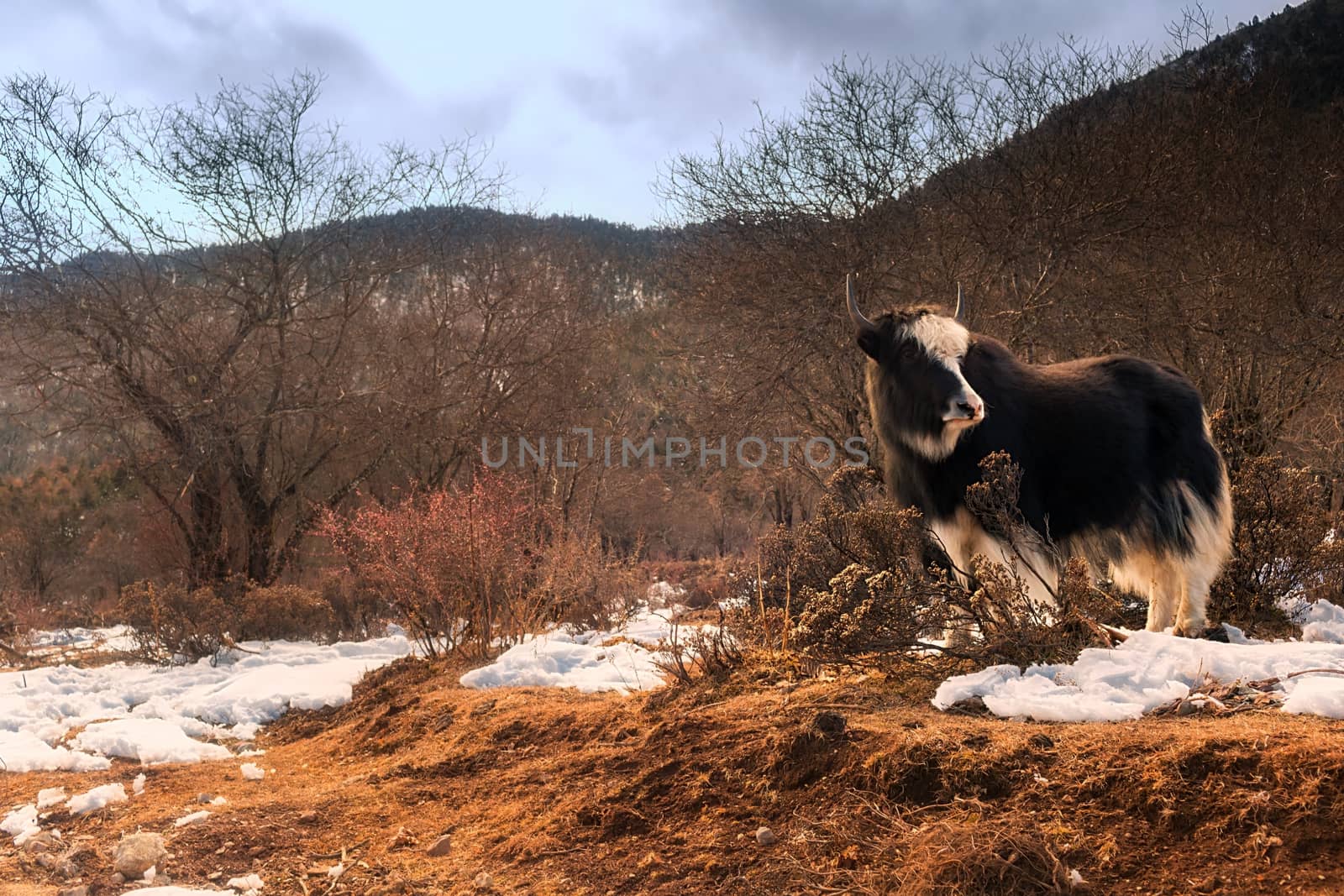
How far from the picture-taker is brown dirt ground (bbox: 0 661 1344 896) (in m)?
2.69

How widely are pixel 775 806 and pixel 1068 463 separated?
3.13m

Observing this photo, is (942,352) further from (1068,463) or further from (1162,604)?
(1162,604)

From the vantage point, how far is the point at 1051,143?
13742mm

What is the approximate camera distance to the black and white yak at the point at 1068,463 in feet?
18.0

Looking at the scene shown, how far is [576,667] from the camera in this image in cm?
724

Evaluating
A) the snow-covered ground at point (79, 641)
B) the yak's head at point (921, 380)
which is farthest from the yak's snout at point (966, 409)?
the snow-covered ground at point (79, 641)

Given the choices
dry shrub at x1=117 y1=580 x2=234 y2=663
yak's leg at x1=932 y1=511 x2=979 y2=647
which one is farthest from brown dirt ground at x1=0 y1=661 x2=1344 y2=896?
dry shrub at x1=117 y1=580 x2=234 y2=663

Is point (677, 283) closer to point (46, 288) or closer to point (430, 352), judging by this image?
point (430, 352)

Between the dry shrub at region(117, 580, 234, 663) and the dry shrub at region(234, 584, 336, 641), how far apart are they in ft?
1.63

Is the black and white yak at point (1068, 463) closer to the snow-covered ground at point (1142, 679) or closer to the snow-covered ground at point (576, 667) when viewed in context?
the snow-covered ground at point (1142, 679)

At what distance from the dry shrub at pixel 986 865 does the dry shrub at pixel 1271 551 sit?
3.67 metres

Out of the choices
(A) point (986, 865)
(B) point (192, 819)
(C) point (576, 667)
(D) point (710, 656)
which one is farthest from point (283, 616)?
(A) point (986, 865)

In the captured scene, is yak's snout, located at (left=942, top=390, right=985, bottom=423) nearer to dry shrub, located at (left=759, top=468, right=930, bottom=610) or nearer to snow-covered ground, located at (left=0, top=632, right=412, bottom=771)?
dry shrub, located at (left=759, top=468, right=930, bottom=610)

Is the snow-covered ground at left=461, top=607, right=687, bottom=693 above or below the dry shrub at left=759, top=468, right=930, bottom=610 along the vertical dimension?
below
